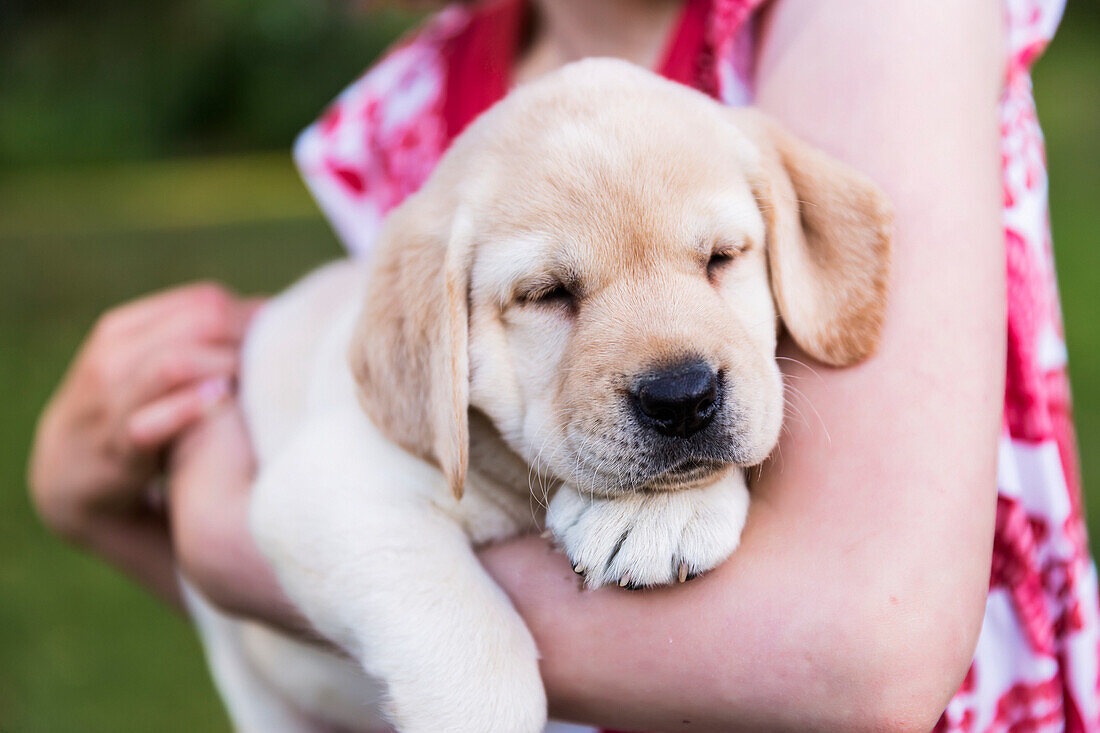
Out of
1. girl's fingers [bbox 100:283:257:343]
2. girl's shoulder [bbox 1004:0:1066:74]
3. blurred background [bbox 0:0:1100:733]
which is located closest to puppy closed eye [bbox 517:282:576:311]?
girl's shoulder [bbox 1004:0:1066:74]

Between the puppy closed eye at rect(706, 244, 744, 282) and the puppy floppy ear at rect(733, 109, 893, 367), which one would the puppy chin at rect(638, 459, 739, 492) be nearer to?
the puppy floppy ear at rect(733, 109, 893, 367)

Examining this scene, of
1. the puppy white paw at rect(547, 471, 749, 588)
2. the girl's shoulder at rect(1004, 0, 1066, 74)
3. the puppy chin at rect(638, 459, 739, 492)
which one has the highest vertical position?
the girl's shoulder at rect(1004, 0, 1066, 74)

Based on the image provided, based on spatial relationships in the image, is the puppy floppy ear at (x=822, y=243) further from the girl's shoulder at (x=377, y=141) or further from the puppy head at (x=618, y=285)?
the girl's shoulder at (x=377, y=141)

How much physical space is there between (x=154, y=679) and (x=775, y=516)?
4.23 metres

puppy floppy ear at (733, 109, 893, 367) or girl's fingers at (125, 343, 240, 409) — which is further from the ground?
puppy floppy ear at (733, 109, 893, 367)

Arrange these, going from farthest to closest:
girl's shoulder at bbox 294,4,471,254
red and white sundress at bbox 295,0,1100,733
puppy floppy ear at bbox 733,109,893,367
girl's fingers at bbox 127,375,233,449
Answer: girl's shoulder at bbox 294,4,471,254 → girl's fingers at bbox 127,375,233,449 → red and white sundress at bbox 295,0,1100,733 → puppy floppy ear at bbox 733,109,893,367

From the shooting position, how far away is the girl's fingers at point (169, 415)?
2.57m

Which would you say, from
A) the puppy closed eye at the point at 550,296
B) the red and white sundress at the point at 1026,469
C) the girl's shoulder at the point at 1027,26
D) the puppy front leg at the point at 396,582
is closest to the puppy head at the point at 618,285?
the puppy closed eye at the point at 550,296

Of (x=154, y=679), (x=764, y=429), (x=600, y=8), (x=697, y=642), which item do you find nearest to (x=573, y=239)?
(x=764, y=429)

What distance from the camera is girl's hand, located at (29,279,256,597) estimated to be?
2.66 metres

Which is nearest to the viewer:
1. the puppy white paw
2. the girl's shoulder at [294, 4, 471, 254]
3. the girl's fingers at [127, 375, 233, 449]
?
the puppy white paw

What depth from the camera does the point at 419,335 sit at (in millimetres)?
1929

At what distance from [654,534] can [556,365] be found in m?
0.38

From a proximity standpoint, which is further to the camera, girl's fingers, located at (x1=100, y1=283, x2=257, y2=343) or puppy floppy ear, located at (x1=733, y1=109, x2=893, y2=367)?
girl's fingers, located at (x1=100, y1=283, x2=257, y2=343)
